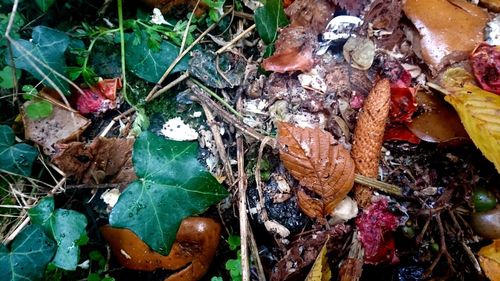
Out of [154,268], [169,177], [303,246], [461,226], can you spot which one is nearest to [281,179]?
[303,246]

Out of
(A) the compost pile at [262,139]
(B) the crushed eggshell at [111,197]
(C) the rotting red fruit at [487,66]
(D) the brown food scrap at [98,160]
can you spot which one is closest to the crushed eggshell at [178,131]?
(A) the compost pile at [262,139]

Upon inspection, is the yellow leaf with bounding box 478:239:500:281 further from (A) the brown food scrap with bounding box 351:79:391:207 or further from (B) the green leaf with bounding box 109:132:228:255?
(B) the green leaf with bounding box 109:132:228:255

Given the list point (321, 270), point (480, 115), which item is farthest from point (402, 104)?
point (321, 270)

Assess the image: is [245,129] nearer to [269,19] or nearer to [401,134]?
[269,19]

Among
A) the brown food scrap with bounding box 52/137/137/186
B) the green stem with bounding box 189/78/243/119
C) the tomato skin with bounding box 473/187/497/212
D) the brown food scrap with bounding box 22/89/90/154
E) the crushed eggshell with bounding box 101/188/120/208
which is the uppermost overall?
the green stem with bounding box 189/78/243/119

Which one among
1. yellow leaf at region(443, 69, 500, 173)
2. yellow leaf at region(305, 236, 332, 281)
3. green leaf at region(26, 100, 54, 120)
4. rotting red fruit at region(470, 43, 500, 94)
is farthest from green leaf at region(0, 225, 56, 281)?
rotting red fruit at region(470, 43, 500, 94)
